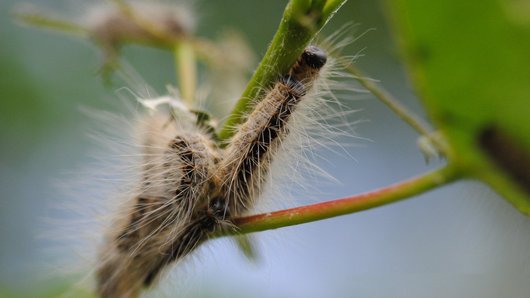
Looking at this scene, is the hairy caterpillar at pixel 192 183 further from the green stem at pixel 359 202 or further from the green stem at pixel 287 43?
the green stem at pixel 359 202

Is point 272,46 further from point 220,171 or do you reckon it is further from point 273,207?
point 273,207

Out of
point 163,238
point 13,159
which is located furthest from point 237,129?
point 13,159

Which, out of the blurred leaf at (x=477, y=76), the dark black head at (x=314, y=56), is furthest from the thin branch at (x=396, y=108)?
the blurred leaf at (x=477, y=76)

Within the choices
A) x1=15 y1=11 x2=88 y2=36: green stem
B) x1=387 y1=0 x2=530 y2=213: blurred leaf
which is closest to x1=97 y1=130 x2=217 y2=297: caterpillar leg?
A: x1=387 y1=0 x2=530 y2=213: blurred leaf

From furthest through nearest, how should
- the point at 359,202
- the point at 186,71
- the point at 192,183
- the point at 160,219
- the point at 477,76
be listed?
the point at 186,71 → the point at 160,219 → the point at 192,183 → the point at 359,202 → the point at 477,76

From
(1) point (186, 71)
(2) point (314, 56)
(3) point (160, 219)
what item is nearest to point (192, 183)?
(3) point (160, 219)

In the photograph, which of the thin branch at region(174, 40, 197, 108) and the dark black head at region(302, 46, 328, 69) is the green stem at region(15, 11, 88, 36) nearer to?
the thin branch at region(174, 40, 197, 108)

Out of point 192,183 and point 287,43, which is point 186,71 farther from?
point 287,43
